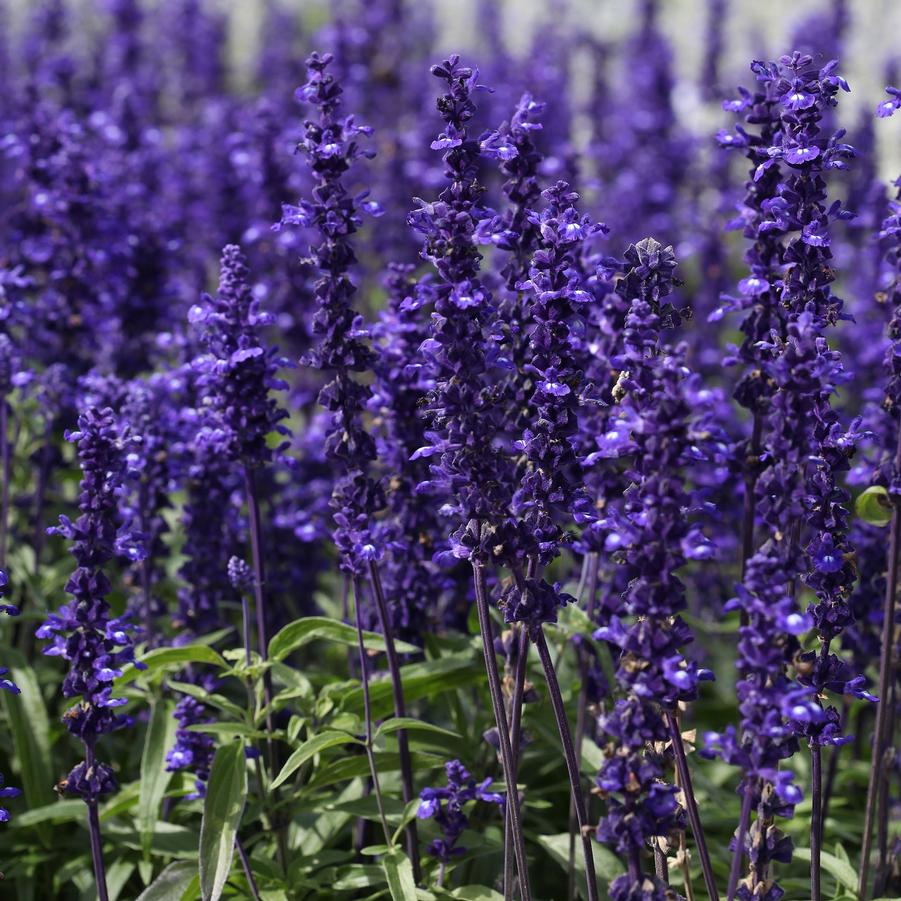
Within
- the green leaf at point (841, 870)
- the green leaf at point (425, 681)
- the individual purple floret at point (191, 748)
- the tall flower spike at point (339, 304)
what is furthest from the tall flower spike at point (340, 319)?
the green leaf at point (841, 870)

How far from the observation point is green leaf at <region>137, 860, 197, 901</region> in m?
5.98

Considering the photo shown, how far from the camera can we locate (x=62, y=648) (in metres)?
5.45

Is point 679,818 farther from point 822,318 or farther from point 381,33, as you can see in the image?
point 381,33

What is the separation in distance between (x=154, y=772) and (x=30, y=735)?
2.86ft

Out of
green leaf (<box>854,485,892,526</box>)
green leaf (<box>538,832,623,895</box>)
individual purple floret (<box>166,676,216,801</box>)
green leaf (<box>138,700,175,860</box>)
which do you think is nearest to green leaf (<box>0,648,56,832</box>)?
green leaf (<box>138,700,175,860</box>)

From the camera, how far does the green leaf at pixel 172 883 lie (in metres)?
5.98

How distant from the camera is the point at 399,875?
225 inches

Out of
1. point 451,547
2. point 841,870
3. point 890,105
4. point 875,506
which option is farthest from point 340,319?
point 841,870

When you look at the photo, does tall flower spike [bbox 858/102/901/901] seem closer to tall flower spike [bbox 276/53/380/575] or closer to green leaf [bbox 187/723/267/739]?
tall flower spike [bbox 276/53/380/575]

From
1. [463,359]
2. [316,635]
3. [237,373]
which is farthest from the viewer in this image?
[316,635]

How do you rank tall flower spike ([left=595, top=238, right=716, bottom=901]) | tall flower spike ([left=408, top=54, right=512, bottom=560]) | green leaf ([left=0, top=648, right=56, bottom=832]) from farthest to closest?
green leaf ([left=0, top=648, right=56, bottom=832]) → tall flower spike ([left=408, top=54, right=512, bottom=560]) → tall flower spike ([left=595, top=238, right=716, bottom=901])

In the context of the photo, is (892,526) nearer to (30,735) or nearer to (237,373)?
(237,373)

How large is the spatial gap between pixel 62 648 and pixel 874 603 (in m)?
4.15

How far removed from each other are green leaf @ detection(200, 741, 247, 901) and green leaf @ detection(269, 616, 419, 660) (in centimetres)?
47
